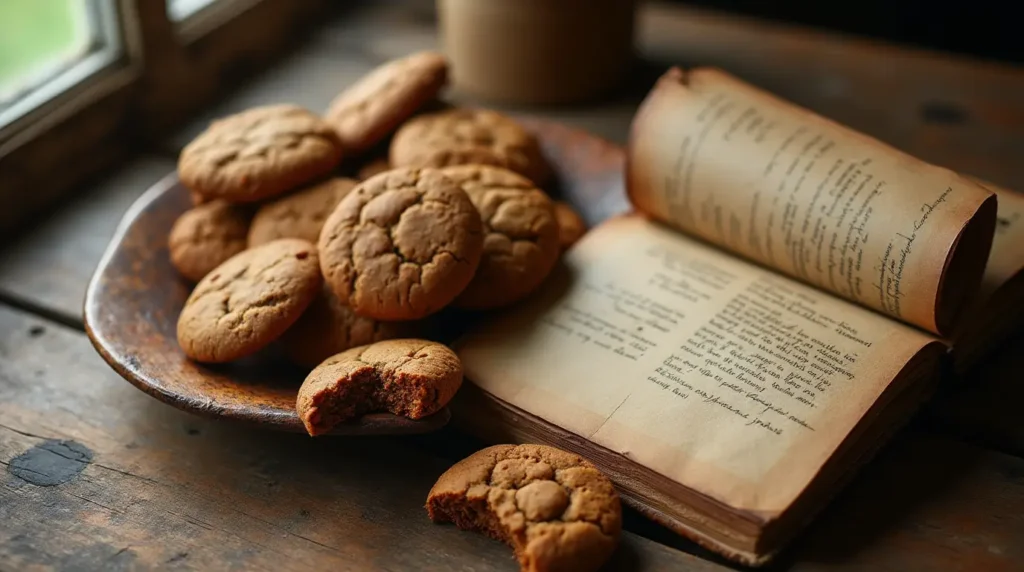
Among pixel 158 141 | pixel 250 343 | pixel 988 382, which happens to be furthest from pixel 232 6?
pixel 988 382

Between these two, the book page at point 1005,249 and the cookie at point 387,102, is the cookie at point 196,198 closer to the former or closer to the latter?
the cookie at point 387,102

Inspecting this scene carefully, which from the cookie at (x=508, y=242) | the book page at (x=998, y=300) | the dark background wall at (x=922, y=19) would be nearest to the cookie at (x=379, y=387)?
the cookie at (x=508, y=242)

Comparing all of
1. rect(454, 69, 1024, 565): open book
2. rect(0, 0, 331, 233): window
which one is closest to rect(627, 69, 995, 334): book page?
rect(454, 69, 1024, 565): open book

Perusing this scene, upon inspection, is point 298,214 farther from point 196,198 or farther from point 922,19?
point 922,19

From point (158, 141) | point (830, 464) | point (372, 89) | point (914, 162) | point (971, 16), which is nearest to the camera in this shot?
point (830, 464)

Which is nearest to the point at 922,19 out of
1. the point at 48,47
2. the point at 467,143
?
the point at 467,143

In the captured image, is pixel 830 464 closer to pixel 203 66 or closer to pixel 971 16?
pixel 203 66
